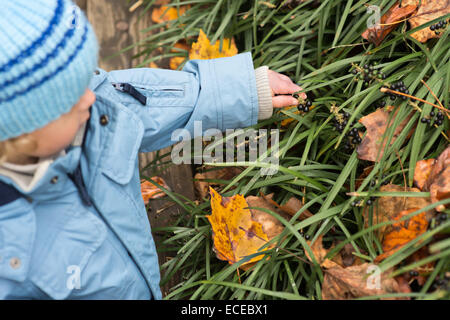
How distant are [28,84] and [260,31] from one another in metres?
1.00

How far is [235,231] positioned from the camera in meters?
1.18

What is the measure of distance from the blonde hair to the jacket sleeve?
0.37 metres

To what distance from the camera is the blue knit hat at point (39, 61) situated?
29.8 inches

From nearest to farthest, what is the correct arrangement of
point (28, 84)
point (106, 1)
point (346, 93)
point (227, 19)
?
point (28, 84) → point (346, 93) → point (227, 19) → point (106, 1)

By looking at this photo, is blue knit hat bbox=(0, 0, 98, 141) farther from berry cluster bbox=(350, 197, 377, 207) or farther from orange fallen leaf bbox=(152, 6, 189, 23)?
orange fallen leaf bbox=(152, 6, 189, 23)

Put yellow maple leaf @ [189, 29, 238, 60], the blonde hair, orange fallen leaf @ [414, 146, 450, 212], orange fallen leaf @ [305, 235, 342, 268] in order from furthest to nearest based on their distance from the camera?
yellow maple leaf @ [189, 29, 238, 60]
orange fallen leaf @ [305, 235, 342, 268]
orange fallen leaf @ [414, 146, 450, 212]
the blonde hair

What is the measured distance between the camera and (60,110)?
0.85 metres

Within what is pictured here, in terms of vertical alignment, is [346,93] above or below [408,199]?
above

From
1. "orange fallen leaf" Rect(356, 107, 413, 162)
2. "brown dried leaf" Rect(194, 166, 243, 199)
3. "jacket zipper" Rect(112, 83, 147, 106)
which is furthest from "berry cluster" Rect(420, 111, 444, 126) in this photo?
"jacket zipper" Rect(112, 83, 147, 106)

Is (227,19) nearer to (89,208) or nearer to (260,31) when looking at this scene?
(260,31)

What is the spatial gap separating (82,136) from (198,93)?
1.21 feet

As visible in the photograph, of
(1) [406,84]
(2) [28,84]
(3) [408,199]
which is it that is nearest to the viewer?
(2) [28,84]

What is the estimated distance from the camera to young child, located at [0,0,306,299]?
0.78 meters
